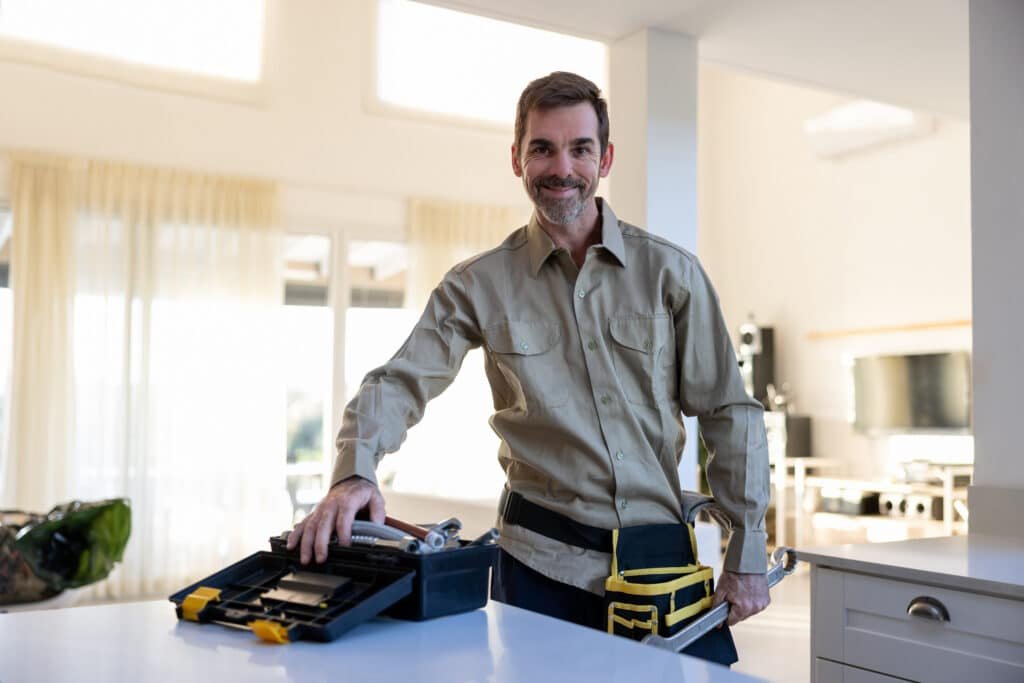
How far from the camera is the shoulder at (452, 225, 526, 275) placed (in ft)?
5.71

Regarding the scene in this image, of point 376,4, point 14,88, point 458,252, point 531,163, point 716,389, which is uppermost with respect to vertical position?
point 376,4

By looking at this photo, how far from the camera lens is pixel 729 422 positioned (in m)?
1.74

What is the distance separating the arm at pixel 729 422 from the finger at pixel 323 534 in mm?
723

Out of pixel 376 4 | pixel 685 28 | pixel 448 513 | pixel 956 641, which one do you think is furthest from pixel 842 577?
pixel 376 4

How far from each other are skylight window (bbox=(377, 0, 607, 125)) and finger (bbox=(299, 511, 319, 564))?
6355mm

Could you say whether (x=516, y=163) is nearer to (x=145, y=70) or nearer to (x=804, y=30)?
(x=804, y=30)

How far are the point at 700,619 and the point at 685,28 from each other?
2189 mm

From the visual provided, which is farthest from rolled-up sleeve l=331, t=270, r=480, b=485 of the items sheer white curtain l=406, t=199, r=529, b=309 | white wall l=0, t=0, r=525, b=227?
sheer white curtain l=406, t=199, r=529, b=309

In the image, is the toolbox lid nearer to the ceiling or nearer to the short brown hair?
the short brown hair

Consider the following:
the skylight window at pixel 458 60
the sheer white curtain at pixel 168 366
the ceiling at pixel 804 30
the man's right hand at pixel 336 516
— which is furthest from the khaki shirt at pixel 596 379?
the skylight window at pixel 458 60

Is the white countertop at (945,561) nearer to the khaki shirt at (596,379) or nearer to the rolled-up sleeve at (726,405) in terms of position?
the rolled-up sleeve at (726,405)

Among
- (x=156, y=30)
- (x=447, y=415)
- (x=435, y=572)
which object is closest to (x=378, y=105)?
(x=156, y=30)

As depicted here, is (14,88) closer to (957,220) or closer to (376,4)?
(376,4)

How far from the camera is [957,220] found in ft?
22.8
